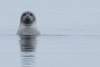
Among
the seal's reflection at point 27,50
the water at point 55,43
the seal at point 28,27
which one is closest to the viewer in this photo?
the seal's reflection at point 27,50

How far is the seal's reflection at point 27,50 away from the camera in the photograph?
2745 cm

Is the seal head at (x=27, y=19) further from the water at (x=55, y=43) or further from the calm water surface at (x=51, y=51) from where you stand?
the calm water surface at (x=51, y=51)

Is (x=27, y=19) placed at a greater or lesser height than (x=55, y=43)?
greater

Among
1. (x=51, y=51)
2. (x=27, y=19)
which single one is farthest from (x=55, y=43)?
(x=27, y=19)

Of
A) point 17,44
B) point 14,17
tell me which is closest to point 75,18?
point 14,17

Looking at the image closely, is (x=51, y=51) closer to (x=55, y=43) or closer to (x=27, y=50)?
(x=27, y=50)

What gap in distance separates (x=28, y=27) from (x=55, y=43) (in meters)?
4.08

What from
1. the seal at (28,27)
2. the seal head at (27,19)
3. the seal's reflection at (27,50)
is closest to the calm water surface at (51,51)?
A: the seal's reflection at (27,50)

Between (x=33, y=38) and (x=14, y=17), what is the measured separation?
12.7 meters

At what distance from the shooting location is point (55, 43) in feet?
108

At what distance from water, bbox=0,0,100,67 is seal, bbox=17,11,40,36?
32 centimetres

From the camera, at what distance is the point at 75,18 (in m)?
47.1

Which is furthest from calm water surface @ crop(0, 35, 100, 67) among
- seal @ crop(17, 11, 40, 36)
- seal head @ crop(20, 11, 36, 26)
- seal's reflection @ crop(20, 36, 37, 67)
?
seal head @ crop(20, 11, 36, 26)

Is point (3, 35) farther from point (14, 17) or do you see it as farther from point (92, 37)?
point (14, 17)
